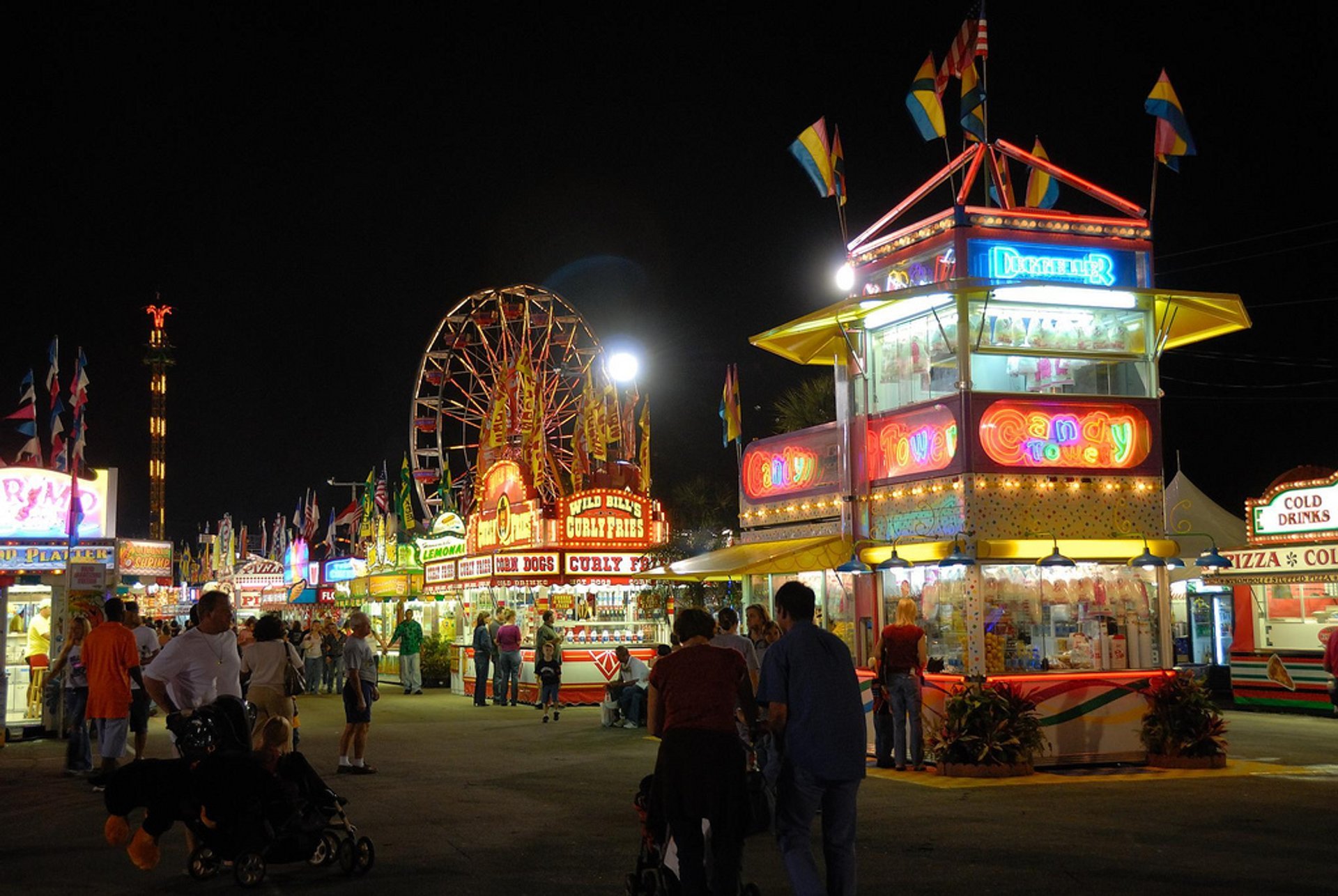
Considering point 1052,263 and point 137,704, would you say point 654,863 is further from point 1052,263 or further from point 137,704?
point 1052,263

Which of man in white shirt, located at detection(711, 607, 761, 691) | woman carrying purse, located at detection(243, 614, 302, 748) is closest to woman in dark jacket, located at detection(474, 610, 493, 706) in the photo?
woman carrying purse, located at detection(243, 614, 302, 748)

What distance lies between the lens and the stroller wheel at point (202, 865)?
8438 mm

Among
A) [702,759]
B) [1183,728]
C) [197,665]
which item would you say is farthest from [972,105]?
[702,759]

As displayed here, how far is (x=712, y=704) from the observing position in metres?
6.72

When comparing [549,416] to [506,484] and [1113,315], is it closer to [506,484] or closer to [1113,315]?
[506,484]

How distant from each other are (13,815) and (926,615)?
8.70 meters

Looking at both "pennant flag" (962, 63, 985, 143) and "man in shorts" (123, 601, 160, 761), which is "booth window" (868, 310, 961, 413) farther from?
"man in shorts" (123, 601, 160, 761)

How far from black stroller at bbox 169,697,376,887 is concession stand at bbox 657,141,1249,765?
6.97 m

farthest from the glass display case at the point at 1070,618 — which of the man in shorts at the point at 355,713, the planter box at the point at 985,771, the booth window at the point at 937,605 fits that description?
the man in shorts at the point at 355,713

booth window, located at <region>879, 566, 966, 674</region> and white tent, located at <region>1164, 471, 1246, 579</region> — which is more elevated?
white tent, located at <region>1164, 471, 1246, 579</region>

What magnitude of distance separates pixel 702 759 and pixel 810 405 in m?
15.5

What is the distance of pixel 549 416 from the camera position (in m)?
36.2

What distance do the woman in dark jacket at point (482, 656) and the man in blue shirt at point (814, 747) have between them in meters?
18.4

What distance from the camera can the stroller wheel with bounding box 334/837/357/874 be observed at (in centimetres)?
846
